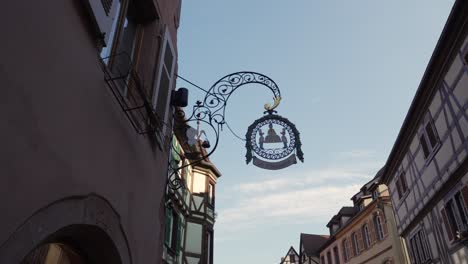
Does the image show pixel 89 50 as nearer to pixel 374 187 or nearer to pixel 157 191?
pixel 157 191

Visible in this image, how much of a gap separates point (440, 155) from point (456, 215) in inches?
67.5

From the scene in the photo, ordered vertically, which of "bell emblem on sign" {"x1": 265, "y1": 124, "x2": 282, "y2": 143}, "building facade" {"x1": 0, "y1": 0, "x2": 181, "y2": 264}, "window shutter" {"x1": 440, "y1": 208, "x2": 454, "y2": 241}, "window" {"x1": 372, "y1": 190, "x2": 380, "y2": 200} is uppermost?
"window" {"x1": 372, "y1": 190, "x2": 380, "y2": 200}

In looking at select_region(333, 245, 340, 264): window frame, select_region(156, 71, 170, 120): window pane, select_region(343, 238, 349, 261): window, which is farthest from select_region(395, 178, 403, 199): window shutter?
select_region(156, 71, 170, 120): window pane

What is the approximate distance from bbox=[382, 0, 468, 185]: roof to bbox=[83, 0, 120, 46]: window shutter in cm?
899

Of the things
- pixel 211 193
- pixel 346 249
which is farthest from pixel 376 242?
pixel 211 193

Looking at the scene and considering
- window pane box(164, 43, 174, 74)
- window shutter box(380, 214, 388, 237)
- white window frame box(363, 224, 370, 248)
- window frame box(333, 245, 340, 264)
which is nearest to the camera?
window pane box(164, 43, 174, 74)

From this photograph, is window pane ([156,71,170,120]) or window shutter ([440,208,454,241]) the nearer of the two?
window pane ([156,71,170,120])

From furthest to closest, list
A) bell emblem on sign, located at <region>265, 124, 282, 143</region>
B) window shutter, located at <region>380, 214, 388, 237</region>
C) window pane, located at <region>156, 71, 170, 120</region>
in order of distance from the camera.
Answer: window shutter, located at <region>380, 214, 388, 237</region>, bell emblem on sign, located at <region>265, 124, 282, 143</region>, window pane, located at <region>156, 71, 170, 120</region>

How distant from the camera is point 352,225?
24.9m

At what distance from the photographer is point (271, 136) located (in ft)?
19.9

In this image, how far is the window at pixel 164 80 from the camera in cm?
507

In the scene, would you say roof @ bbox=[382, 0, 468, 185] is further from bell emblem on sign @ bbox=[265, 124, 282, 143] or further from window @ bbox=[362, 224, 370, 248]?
window @ bbox=[362, 224, 370, 248]

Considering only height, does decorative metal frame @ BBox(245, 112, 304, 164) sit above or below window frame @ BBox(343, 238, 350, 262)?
below

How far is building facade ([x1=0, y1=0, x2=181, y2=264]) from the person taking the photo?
2154 mm
